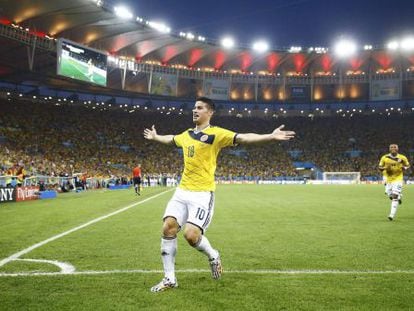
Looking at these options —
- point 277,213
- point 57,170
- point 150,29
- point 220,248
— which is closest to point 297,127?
point 150,29

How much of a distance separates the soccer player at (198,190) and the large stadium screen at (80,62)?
117 feet

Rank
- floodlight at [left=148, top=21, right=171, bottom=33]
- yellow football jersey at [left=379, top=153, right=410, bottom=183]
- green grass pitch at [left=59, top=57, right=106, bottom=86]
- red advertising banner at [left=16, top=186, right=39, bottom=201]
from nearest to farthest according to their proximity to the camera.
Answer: yellow football jersey at [left=379, top=153, right=410, bottom=183], red advertising banner at [left=16, top=186, right=39, bottom=201], green grass pitch at [left=59, top=57, right=106, bottom=86], floodlight at [left=148, top=21, right=171, bottom=33]

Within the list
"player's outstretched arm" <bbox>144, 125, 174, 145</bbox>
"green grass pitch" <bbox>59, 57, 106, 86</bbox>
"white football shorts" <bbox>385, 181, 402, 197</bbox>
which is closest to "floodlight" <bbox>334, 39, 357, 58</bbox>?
"green grass pitch" <bbox>59, 57, 106, 86</bbox>

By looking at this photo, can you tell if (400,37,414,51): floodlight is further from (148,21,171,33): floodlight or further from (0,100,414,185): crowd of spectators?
(148,21,171,33): floodlight

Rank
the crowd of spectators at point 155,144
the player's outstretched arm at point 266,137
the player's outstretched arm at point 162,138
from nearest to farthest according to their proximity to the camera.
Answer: the player's outstretched arm at point 266,137 → the player's outstretched arm at point 162,138 → the crowd of spectators at point 155,144

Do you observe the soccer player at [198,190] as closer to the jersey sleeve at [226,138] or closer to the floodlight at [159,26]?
the jersey sleeve at [226,138]

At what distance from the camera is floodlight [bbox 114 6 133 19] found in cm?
4419

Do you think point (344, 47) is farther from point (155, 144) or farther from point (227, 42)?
point (155, 144)

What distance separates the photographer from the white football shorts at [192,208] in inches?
207

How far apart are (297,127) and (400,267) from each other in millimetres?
67424

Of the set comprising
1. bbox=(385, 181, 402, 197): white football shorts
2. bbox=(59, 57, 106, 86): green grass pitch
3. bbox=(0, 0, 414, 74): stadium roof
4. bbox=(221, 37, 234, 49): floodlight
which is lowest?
bbox=(385, 181, 402, 197): white football shorts

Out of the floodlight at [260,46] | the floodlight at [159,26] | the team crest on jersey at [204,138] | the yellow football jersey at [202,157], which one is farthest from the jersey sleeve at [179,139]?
the floodlight at [260,46]

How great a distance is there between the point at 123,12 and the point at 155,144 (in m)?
23.1

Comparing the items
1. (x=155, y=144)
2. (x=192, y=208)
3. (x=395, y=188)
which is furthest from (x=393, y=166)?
(x=155, y=144)
